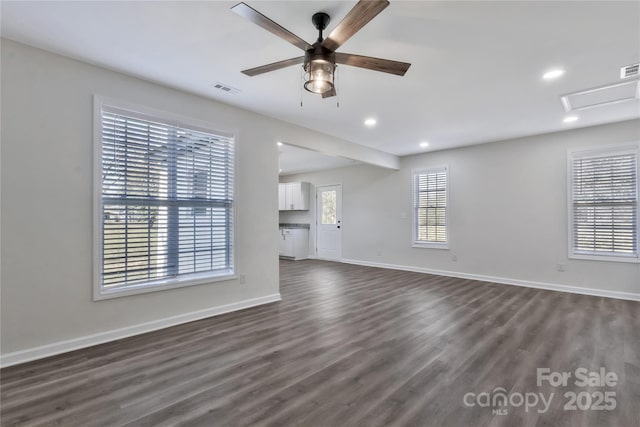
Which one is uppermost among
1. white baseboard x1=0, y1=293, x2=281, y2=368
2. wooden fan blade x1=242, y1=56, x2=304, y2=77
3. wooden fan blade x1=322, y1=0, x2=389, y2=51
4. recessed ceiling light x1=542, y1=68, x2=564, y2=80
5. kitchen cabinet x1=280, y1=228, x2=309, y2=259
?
recessed ceiling light x1=542, y1=68, x2=564, y2=80

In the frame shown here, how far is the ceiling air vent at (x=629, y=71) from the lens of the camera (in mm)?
2916

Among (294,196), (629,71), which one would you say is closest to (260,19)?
(629,71)

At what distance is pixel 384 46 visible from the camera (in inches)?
101

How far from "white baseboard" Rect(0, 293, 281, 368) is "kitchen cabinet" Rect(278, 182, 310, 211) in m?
5.26

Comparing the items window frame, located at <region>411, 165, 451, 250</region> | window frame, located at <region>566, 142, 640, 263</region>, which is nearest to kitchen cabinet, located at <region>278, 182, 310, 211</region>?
window frame, located at <region>411, 165, 451, 250</region>

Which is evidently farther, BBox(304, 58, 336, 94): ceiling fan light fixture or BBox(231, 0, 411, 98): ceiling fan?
BBox(304, 58, 336, 94): ceiling fan light fixture

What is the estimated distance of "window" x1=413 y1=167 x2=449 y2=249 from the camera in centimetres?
643

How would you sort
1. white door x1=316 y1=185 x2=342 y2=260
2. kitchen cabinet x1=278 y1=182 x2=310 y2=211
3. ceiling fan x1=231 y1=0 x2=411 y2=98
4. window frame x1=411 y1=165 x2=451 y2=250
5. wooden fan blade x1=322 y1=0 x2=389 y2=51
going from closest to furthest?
wooden fan blade x1=322 y1=0 x2=389 y2=51, ceiling fan x1=231 y1=0 x2=411 y2=98, window frame x1=411 y1=165 x2=451 y2=250, white door x1=316 y1=185 x2=342 y2=260, kitchen cabinet x1=278 y1=182 x2=310 y2=211

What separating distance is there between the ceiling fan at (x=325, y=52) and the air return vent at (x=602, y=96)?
9.34ft

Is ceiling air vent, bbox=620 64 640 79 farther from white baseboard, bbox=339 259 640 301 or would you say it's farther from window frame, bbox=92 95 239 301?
window frame, bbox=92 95 239 301

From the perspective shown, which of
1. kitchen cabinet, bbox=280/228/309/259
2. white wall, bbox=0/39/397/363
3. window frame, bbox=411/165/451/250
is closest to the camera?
white wall, bbox=0/39/397/363

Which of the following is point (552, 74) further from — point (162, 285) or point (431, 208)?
point (162, 285)

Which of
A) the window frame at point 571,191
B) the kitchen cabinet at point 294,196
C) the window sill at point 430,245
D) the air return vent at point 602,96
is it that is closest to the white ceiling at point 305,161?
the kitchen cabinet at point 294,196

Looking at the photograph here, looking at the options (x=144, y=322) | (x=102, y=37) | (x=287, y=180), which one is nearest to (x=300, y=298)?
(x=144, y=322)
